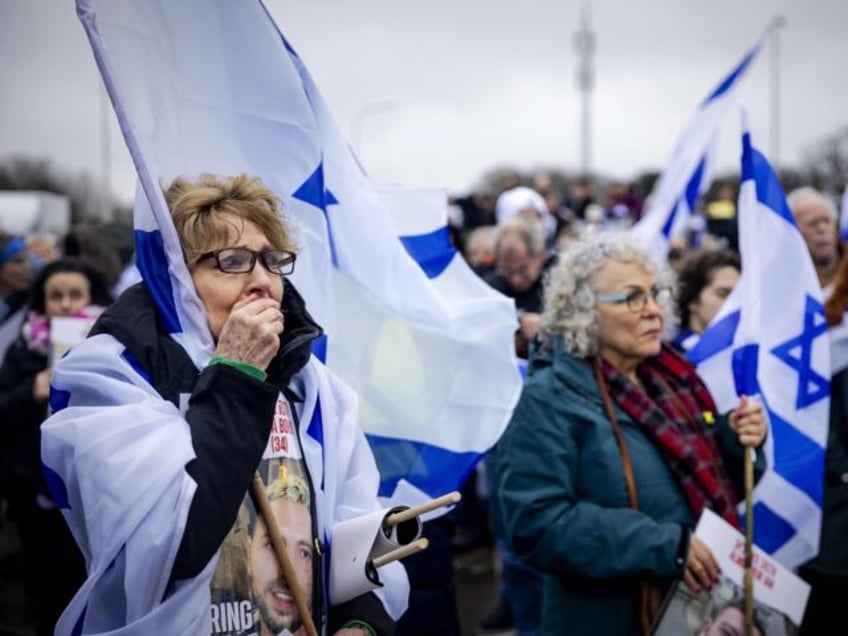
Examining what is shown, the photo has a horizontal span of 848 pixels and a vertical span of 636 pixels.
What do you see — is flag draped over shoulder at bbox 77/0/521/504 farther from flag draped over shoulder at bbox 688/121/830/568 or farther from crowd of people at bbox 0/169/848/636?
flag draped over shoulder at bbox 688/121/830/568

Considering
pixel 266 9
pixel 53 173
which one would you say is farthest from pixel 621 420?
pixel 53 173

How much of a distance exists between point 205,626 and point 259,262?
82 cm

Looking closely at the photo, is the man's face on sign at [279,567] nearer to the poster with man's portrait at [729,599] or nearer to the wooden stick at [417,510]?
the wooden stick at [417,510]

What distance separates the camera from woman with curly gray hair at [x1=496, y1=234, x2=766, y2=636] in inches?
123

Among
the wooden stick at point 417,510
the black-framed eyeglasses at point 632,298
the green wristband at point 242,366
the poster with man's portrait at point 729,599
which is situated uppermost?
the black-framed eyeglasses at point 632,298

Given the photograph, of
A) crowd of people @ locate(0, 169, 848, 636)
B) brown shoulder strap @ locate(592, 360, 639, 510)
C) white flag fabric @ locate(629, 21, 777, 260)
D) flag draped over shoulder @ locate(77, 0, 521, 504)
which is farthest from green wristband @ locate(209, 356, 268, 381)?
white flag fabric @ locate(629, 21, 777, 260)

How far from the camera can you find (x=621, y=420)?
A: 3309 millimetres

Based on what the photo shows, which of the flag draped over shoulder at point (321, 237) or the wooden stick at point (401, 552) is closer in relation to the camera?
the wooden stick at point (401, 552)

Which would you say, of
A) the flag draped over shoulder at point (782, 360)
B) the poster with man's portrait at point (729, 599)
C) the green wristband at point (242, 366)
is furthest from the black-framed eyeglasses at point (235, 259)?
the flag draped over shoulder at point (782, 360)

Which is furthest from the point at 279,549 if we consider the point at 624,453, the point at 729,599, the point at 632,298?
the point at 632,298

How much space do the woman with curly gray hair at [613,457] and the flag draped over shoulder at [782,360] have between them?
1.10 feet

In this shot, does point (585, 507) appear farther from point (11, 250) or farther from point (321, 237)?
point (11, 250)

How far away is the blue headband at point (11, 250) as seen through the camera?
6313 millimetres

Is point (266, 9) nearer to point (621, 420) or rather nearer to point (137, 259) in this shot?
point (137, 259)
